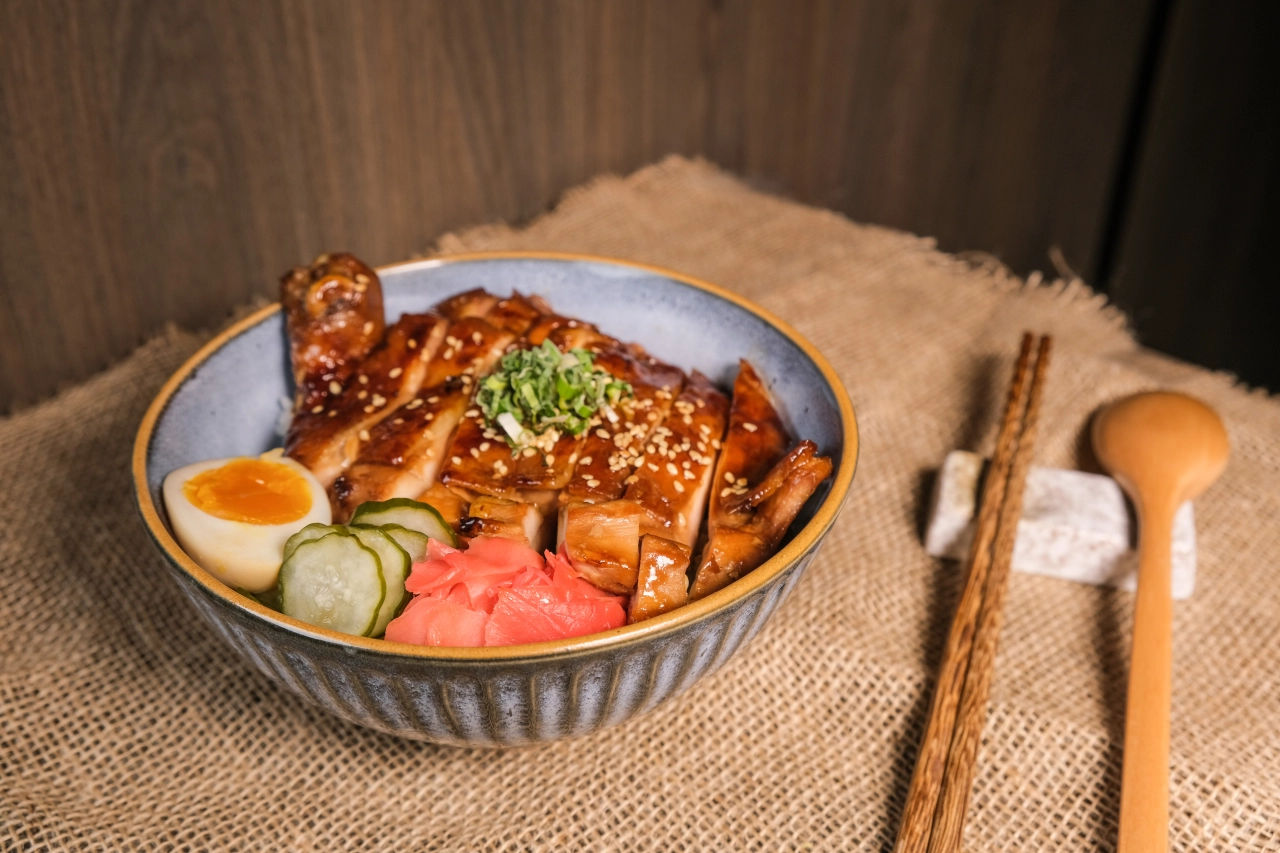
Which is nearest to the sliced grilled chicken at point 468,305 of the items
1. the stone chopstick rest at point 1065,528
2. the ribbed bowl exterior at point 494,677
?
Result: the ribbed bowl exterior at point 494,677

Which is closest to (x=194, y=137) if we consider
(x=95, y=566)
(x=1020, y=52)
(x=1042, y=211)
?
(x=95, y=566)

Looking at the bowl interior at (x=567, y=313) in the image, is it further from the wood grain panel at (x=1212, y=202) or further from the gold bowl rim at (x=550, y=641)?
the wood grain panel at (x=1212, y=202)

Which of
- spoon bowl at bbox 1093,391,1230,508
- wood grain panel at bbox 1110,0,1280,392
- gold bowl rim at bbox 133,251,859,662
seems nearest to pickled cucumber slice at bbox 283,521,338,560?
gold bowl rim at bbox 133,251,859,662

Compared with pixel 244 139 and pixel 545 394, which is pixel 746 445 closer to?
pixel 545 394

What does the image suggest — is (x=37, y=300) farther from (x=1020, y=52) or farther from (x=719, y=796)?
(x=1020, y=52)

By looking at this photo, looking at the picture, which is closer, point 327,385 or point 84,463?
point 327,385

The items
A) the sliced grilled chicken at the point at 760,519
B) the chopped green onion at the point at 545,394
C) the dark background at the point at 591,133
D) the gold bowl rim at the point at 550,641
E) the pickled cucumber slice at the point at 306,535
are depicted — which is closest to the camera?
the gold bowl rim at the point at 550,641
